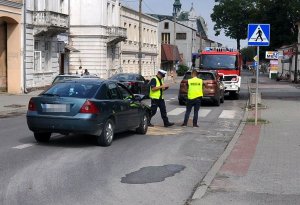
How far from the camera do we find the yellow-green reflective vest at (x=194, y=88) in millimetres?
16250

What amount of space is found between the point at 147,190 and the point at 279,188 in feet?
6.11

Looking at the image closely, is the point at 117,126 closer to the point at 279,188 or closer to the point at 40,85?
the point at 279,188

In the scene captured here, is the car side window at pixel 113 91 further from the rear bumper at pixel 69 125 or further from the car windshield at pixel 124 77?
the car windshield at pixel 124 77

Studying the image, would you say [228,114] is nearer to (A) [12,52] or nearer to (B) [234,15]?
(A) [12,52]

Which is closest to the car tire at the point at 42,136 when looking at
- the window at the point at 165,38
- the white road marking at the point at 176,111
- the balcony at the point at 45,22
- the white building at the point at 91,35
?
the white road marking at the point at 176,111

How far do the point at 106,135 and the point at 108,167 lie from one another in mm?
2456

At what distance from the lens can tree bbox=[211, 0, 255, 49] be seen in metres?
89.9

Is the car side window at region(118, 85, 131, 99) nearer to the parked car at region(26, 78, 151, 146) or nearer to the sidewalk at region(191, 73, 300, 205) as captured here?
the parked car at region(26, 78, 151, 146)

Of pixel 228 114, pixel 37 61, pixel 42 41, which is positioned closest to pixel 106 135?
pixel 228 114

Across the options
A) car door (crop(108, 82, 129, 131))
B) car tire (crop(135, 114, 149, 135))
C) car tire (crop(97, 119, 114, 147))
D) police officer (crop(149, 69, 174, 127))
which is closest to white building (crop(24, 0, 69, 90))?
police officer (crop(149, 69, 174, 127))

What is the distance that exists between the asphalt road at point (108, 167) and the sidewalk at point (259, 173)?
0.38m

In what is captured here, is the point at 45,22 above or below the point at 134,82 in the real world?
above

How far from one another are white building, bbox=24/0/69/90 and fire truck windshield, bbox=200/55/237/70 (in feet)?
35.2

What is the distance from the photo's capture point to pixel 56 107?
37.3 ft
